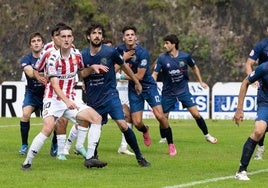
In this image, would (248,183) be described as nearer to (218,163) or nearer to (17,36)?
(218,163)

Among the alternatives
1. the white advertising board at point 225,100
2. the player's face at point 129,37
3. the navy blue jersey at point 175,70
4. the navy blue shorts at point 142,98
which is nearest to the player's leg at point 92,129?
the player's face at point 129,37

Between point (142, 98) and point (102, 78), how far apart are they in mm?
2936

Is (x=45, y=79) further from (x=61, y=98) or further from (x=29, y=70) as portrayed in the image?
(x=29, y=70)

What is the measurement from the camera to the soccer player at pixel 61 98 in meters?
13.2

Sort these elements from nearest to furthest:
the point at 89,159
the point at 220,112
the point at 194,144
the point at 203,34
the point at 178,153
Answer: the point at 89,159
the point at 178,153
the point at 194,144
the point at 220,112
the point at 203,34

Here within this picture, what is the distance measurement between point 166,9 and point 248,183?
90.9 ft

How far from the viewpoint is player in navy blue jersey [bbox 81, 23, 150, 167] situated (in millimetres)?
13836

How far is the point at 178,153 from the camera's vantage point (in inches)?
657

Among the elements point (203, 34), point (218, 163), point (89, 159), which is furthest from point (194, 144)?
point (203, 34)

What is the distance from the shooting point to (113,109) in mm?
13977

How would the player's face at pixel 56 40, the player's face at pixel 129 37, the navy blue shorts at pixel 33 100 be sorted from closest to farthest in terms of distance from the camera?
the player's face at pixel 56 40
the player's face at pixel 129 37
the navy blue shorts at pixel 33 100

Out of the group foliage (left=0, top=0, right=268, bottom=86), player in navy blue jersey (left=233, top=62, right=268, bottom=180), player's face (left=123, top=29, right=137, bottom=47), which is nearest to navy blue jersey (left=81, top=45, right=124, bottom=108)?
player's face (left=123, top=29, right=137, bottom=47)

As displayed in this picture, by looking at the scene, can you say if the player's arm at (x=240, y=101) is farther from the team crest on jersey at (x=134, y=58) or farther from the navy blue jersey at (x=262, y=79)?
the team crest on jersey at (x=134, y=58)

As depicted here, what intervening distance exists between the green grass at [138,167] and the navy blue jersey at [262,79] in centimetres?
111
